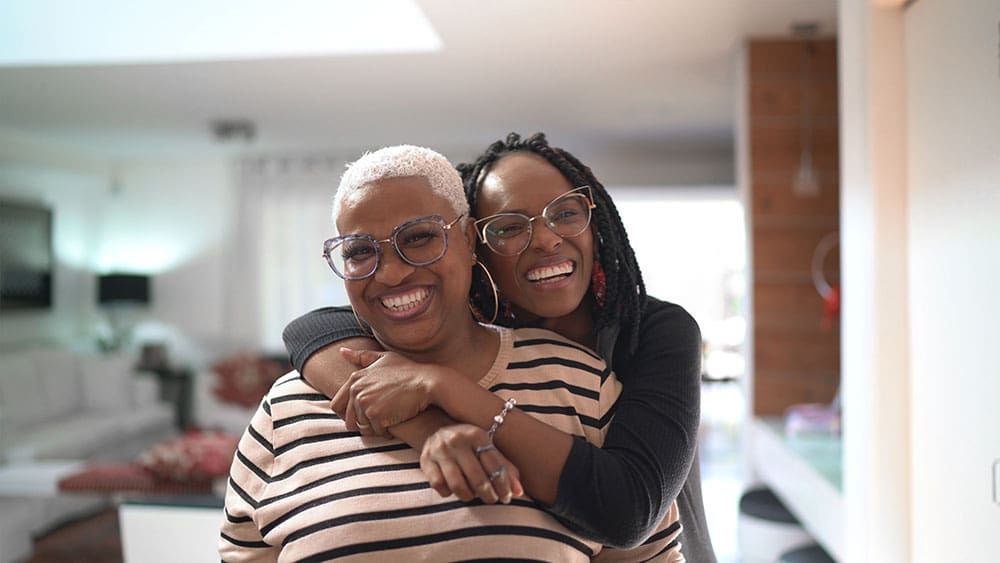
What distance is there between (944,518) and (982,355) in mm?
492

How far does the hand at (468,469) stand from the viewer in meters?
0.99

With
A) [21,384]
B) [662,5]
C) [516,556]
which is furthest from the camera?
[21,384]

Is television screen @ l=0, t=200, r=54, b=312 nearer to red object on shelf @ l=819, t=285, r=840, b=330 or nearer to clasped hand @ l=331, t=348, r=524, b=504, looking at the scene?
red object on shelf @ l=819, t=285, r=840, b=330

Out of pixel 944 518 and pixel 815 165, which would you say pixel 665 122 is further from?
pixel 944 518

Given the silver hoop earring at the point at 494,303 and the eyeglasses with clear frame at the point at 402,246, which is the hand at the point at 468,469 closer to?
the eyeglasses with clear frame at the point at 402,246

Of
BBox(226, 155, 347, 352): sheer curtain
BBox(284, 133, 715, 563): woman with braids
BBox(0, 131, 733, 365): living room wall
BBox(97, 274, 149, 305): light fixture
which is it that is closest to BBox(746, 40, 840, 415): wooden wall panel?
BBox(284, 133, 715, 563): woman with braids

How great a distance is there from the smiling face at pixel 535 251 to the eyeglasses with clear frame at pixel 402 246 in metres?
0.21

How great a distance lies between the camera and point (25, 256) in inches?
252

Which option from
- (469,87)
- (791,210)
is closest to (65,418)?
(469,87)

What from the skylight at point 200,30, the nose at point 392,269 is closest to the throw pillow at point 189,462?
the skylight at point 200,30

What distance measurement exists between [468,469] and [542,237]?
414mm

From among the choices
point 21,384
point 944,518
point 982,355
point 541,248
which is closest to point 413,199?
point 541,248

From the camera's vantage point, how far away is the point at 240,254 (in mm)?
7473

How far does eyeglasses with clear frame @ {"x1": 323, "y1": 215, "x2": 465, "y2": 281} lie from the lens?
1.07 meters
